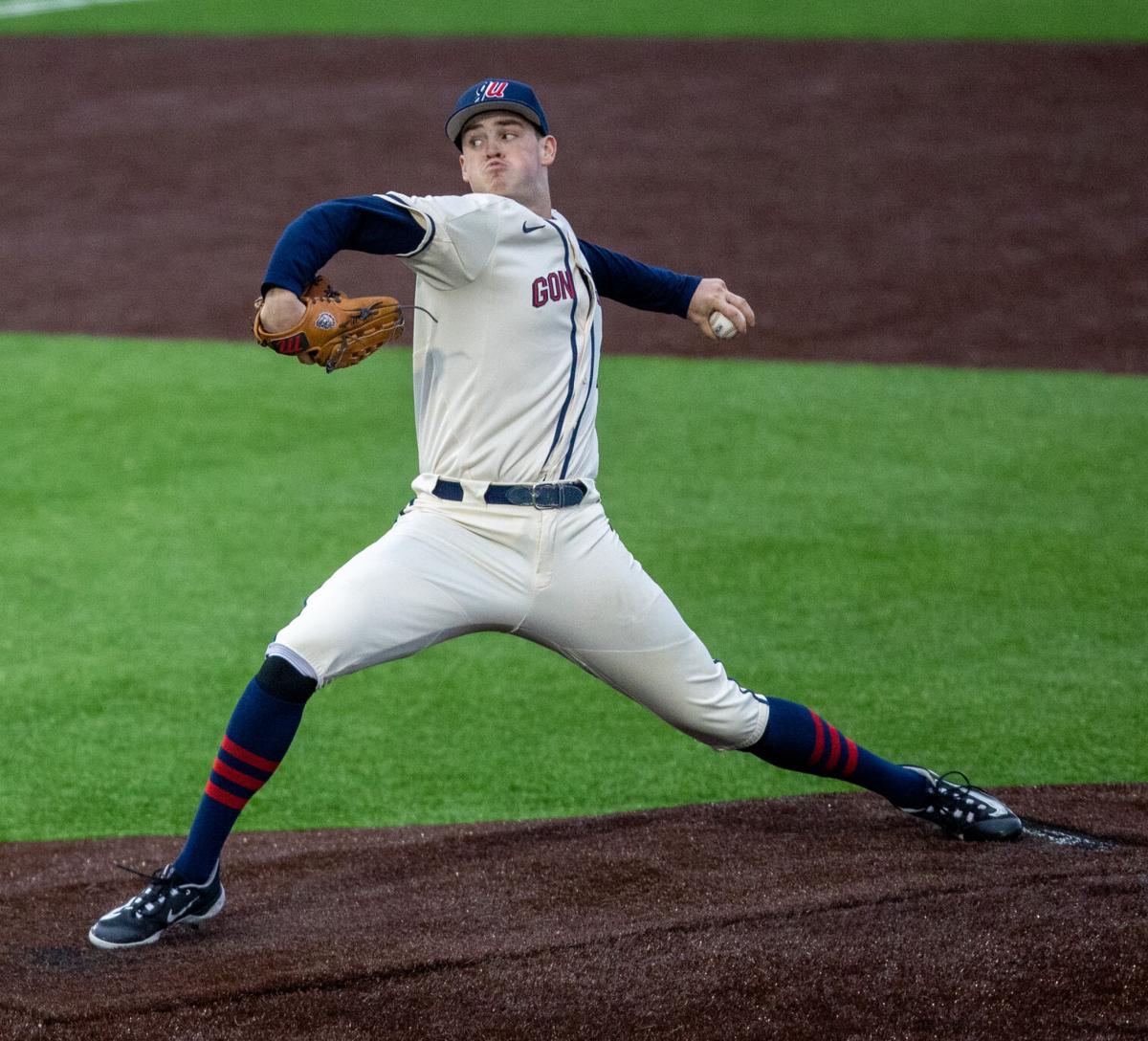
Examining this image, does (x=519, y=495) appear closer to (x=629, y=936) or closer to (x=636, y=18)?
(x=629, y=936)

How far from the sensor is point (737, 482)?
7.40m

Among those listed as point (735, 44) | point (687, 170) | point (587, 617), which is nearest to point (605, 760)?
point (587, 617)

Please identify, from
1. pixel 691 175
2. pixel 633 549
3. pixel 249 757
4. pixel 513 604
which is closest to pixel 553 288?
pixel 513 604

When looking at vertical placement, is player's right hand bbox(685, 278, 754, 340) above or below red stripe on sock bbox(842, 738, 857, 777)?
above

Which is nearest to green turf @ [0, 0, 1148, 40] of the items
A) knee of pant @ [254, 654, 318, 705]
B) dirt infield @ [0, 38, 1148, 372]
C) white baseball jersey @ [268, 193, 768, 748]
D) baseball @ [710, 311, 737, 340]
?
dirt infield @ [0, 38, 1148, 372]

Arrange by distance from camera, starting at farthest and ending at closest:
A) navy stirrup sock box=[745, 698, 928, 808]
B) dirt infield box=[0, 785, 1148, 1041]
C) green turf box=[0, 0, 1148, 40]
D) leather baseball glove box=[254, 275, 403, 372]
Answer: green turf box=[0, 0, 1148, 40], navy stirrup sock box=[745, 698, 928, 808], leather baseball glove box=[254, 275, 403, 372], dirt infield box=[0, 785, 1148, 1041]

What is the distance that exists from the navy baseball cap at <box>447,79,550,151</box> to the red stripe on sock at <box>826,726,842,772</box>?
1595 mm

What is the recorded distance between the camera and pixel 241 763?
11.7 ft

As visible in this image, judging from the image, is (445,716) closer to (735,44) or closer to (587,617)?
(587,617)

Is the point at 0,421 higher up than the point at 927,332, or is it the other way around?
the point at 927,332

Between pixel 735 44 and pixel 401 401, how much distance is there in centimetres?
959

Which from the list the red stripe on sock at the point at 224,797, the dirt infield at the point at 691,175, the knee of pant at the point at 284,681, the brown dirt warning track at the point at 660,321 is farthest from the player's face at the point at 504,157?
the dirt infield at the point at 691,175

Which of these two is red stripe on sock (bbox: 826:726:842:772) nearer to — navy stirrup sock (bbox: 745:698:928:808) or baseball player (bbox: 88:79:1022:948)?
navy stirrup sock (bbox: 745:698:928:808)

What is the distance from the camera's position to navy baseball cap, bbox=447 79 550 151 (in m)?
3.73
